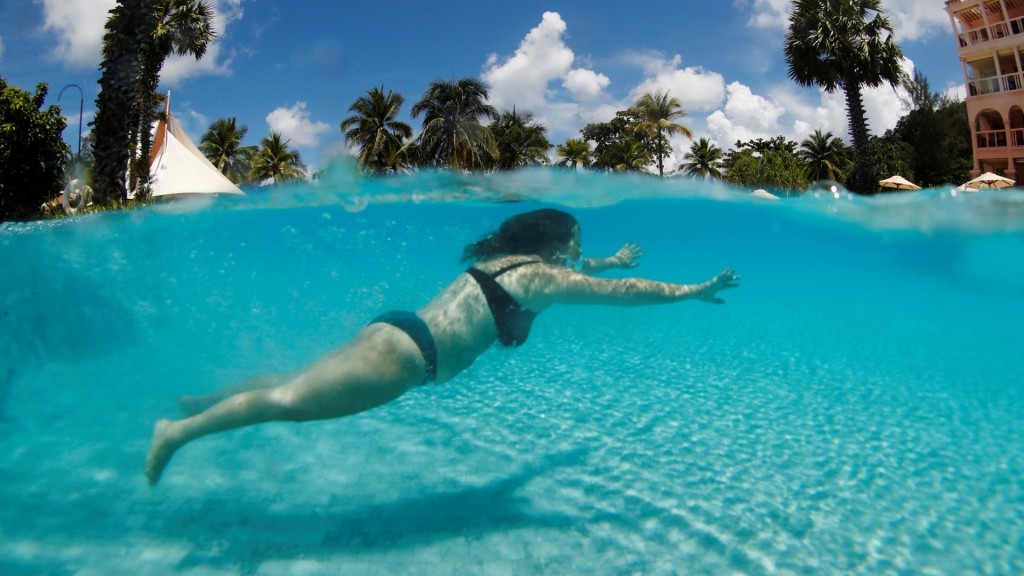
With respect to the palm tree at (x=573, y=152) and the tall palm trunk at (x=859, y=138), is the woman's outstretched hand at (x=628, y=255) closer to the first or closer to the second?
the tall palm trunk at (x=859, y=138)

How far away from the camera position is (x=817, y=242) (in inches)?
800

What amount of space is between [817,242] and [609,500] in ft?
63.6

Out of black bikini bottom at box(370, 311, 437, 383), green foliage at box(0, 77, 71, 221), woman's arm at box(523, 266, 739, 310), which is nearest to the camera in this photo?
black bikini bottom at box(370, 311, 437, 383)

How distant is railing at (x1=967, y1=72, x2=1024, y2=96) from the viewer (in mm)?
30469

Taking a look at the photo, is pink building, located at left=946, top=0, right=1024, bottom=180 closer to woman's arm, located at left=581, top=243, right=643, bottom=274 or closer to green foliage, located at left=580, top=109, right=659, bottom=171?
green foliage, located at left=580, top=109, right=659, bottom=171

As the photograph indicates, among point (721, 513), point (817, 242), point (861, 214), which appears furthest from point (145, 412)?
point (817, 242)

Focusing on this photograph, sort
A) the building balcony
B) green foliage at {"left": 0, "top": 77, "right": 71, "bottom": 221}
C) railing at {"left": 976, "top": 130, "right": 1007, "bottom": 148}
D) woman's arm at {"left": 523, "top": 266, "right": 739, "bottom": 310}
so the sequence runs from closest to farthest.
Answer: woman's arm at {"left": 523, "top": 266, "right": 739, "bottom": 310} < green foliage at {"left": 0, "top": 77, "right": 71, "bottom": 221} < the building balcony < railing at {"left": 976, "top": 130, "right": 1007, "bottom": 148}

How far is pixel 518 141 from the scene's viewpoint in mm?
42625

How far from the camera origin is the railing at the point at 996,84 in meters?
30.5

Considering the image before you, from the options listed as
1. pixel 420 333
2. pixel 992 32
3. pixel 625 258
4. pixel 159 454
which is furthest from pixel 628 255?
pixel 992 32

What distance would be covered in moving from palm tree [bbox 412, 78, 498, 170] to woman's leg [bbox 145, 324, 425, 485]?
1319 inches

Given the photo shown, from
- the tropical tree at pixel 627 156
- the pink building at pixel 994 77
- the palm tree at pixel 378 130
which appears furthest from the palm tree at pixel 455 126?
the pink building at pixel 994 77

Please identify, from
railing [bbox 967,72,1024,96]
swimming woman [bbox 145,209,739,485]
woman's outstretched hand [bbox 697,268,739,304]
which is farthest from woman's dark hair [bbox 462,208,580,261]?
railing [bbox 967,72,1024,96]

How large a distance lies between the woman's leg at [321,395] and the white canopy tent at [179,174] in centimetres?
1537
